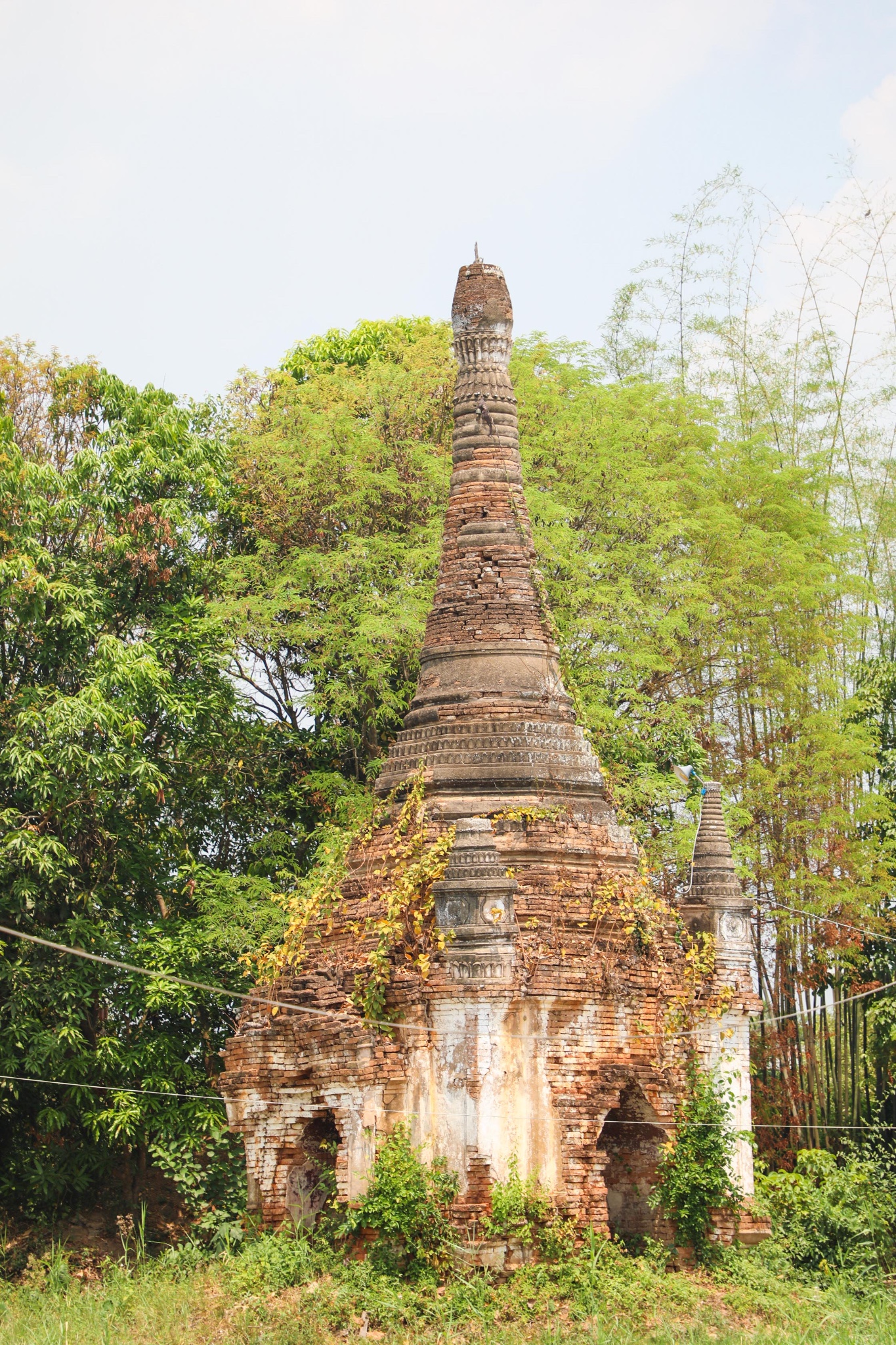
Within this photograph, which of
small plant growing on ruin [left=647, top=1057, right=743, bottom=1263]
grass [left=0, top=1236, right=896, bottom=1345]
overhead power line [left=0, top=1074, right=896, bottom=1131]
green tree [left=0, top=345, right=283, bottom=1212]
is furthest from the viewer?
green tree [left=0, top=345, right=283, bottom=1212]

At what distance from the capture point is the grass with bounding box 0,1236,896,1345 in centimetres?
1112

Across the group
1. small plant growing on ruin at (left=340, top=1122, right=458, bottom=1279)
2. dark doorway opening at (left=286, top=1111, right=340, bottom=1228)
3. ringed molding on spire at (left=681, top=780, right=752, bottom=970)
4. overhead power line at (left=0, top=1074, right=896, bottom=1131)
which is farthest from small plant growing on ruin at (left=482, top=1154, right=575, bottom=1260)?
ringed molding on spire at (left=681, top=780, right=752, bottom=970)

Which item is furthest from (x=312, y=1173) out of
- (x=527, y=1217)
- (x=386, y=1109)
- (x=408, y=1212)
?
(x=527, y=1217)

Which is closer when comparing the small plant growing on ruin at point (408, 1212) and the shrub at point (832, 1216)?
the small plant growing on ruin at point (408, 1212)

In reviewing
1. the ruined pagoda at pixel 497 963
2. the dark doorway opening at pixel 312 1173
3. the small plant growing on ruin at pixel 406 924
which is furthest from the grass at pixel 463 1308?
the small plant growing on ruin at pixel 406 924

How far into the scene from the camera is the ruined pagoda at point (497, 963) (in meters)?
12.2

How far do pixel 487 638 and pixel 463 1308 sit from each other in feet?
18.7

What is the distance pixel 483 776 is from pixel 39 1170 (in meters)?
6.92

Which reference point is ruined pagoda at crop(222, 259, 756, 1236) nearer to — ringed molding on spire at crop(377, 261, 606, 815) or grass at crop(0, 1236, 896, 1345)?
ringed molding on spire at crop(377, 261, 606, 815)

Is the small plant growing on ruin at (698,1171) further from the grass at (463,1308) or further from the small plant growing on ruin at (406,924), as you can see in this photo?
the small plant growing on ruin at (406,924)

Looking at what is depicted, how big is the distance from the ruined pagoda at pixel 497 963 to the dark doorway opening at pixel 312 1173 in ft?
0.08

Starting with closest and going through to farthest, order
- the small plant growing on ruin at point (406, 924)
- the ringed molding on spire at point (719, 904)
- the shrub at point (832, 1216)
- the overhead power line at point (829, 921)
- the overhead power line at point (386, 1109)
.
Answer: the overhead power line at point (386, 1109) < the small plant growing on ruin at point (406, 924) < the shrub at point (832, 1216) < the ringed molding on spire at point (719, 904) < the overhead power line at point (829, 921)

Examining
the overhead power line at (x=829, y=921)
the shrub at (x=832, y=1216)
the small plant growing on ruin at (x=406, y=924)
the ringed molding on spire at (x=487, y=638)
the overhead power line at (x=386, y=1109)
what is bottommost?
the shrub at (x=832, y=1216)

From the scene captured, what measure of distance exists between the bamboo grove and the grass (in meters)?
3.30
